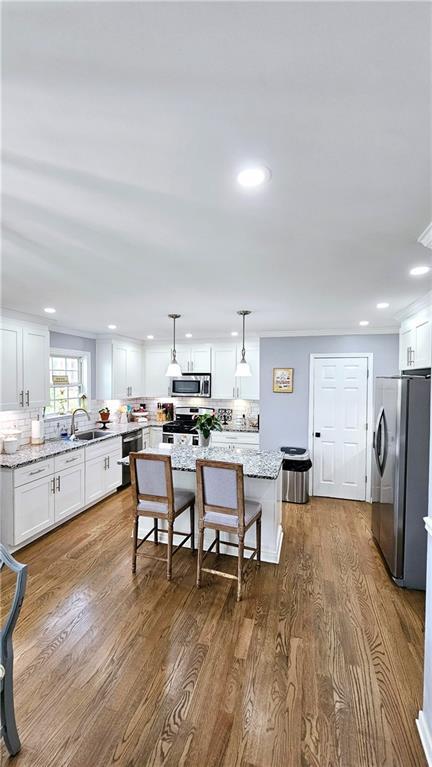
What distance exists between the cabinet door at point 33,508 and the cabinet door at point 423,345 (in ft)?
13.1

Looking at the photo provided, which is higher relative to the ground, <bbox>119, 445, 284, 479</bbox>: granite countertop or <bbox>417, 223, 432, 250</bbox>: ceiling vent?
<bbox>417, 223, 432, 250</bbox>: ceiling vent

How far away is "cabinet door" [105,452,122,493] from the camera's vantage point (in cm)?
473

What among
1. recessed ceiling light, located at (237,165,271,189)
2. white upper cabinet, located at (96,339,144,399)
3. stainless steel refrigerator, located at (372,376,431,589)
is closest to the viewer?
recessed ceiling light, located at (237,165,271,189)

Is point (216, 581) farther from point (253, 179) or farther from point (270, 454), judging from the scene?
point (253, 179)

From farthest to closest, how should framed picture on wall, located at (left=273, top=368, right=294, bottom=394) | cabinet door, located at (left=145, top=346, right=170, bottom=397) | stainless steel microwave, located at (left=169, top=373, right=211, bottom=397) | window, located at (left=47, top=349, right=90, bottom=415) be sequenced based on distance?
cabinet door, located at (left=145, top=346, right=170, bottom=397) → stainless steel microwave, located at (left=169, top=373, right=211, bottom=397) → framed picture on wall, located at (left=273, top=368, right=294, bottom=394) → window, located at (left=47, top=349, right=90, bottom=415)

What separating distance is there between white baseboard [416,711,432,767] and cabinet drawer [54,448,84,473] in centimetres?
357

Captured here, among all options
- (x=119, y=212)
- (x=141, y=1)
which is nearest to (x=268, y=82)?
(x=141, y=1)

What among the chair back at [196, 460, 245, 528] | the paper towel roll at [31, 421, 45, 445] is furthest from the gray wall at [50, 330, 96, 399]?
the chair back at [196, 460, 245, 528]

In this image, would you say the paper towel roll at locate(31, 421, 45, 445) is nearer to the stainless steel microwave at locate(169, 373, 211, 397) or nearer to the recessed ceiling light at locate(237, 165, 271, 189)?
the stainless steel microwave at locate(169, 373, 211, 397)

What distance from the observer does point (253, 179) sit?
1.23 metres

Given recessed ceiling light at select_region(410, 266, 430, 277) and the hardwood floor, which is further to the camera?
recessed ceiling light at select_region(410, 266, 430, 277)

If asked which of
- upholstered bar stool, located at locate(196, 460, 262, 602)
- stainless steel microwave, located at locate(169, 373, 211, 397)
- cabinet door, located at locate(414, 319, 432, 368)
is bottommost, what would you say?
upholstered bar stool, located at locate(196, 460, 262, 602)

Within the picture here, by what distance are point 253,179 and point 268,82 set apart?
41 centimetres

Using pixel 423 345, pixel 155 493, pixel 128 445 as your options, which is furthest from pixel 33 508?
pixel 423 345
